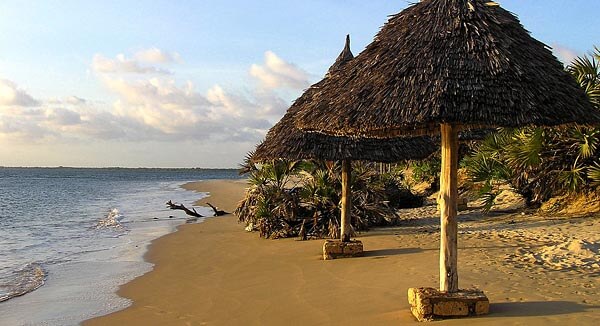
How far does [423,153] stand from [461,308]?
17.3 ft

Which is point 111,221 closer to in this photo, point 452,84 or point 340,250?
point 340,250

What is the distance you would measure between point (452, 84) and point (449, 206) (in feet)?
4.36

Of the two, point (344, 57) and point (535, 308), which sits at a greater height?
point (344, 57)

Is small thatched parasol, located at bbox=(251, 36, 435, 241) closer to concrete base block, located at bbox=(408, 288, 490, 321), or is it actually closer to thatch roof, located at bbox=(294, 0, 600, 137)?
thatch roof, located at bbox=(294, 0, 600, 137)

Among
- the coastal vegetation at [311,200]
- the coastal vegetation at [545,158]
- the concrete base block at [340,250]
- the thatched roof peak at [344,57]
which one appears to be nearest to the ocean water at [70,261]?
the coastal vegetation at [311,200]

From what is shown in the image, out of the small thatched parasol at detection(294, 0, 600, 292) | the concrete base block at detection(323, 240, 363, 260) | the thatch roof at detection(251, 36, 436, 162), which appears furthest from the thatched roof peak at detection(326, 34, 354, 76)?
the small thatched parasol at detection(294, 0, 600, 292)

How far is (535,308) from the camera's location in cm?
620

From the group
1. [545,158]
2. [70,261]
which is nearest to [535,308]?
[545,158]

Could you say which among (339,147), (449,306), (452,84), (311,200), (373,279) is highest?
(452,84)

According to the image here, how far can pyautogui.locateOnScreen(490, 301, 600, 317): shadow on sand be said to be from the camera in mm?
6016

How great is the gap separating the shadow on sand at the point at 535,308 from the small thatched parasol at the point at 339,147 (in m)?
4.25

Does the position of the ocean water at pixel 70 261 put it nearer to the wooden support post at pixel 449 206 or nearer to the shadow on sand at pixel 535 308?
the wooden support post at pixel 449 206

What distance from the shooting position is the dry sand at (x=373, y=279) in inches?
259

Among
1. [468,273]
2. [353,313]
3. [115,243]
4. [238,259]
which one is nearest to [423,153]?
[468,273]
